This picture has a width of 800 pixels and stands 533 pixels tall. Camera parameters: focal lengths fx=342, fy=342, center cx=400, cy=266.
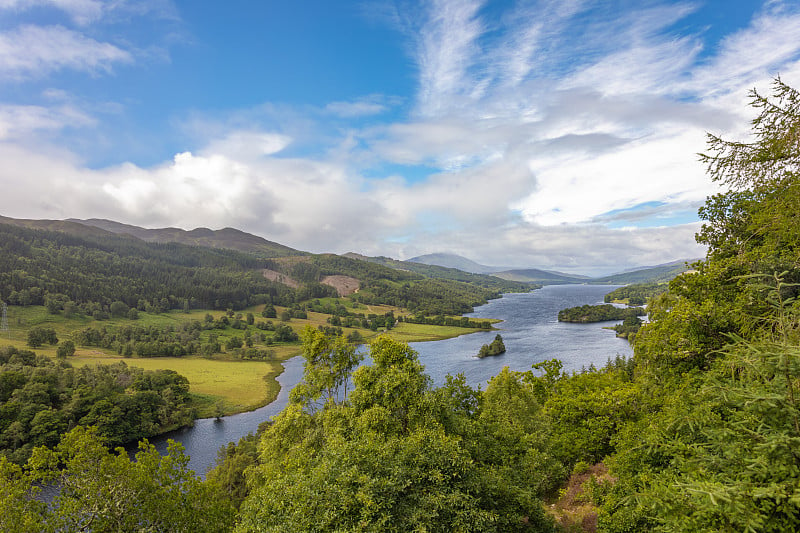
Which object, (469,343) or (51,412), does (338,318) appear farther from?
(51,412)

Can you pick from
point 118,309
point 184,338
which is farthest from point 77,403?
point 118,309

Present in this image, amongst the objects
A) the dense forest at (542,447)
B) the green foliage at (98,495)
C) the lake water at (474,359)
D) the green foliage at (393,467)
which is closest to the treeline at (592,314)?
the lake water at (474,359)

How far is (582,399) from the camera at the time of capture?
21.0 meters

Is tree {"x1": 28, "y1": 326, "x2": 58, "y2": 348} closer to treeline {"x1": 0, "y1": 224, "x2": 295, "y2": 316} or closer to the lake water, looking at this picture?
treeline {"x1": 0, "y1": 224, "x2": 295, "y2": 316}

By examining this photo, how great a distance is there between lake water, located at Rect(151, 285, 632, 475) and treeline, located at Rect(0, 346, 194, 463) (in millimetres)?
3894

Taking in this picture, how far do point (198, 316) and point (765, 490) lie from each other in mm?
160913

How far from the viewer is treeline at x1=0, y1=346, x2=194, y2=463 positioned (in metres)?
43.4

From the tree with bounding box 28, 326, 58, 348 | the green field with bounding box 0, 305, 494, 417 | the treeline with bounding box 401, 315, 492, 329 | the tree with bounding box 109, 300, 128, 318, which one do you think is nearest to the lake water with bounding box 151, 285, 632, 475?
the green field with bounding box 0, 305, 494, 417

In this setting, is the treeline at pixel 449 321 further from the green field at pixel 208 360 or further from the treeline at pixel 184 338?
the treeline at pixel 184 338

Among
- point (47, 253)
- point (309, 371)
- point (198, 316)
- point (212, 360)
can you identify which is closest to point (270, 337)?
point (212, 360)

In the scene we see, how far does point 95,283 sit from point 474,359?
16362cm

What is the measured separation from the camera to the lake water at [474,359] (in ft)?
165

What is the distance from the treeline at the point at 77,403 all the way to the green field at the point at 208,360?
6.31 m

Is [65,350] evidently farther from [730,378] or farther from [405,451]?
[730,378]
